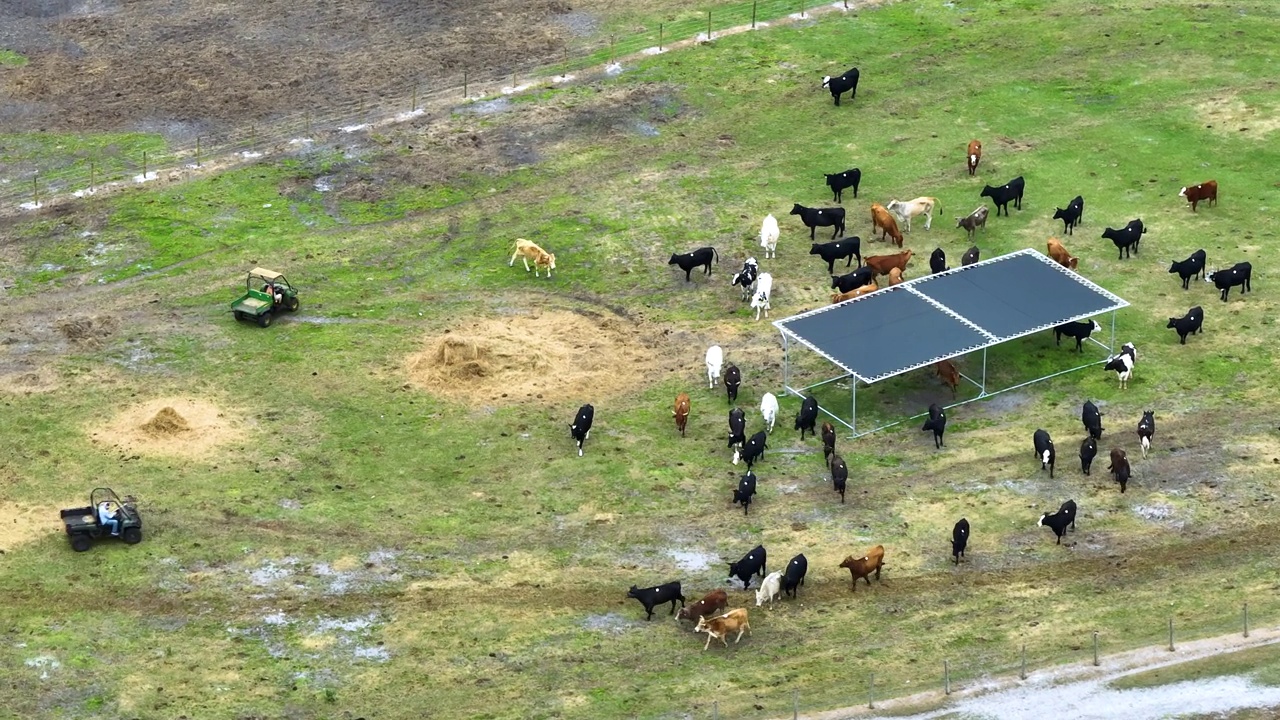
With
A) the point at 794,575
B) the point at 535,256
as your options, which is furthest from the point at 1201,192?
the point at 794,575

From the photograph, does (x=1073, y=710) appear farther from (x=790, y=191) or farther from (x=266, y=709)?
(x=790, y=191)

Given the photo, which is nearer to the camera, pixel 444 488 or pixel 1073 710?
pixel 1073 710

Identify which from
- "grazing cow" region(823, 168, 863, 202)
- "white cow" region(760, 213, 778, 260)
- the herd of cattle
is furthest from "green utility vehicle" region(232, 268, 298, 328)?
"grazing cow" region(823, 168, 863, 202)

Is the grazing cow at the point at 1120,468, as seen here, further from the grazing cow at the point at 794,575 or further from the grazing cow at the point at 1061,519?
the grazing cow at the point at 794,575

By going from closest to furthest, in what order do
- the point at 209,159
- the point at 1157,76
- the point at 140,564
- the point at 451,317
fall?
1. the point at 140,564
2. the point at 451,317
3. the point at 209,159
4. the point at 1157,76

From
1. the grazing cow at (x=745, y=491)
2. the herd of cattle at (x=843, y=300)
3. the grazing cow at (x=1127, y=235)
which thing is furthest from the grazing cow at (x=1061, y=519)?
the grazing cow at (x=1127, y=235)

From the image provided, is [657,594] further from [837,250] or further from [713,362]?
[837,250]

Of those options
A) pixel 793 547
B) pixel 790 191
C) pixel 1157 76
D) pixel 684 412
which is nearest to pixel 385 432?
pixel 684 412
